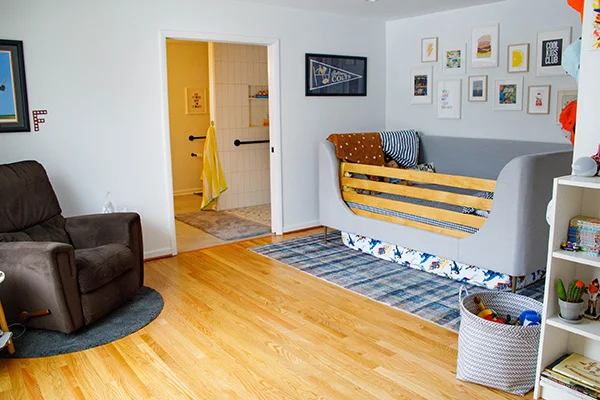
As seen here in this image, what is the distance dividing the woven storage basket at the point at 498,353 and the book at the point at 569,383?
12 centimetres

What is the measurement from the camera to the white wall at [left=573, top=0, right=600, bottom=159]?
2.24 metres

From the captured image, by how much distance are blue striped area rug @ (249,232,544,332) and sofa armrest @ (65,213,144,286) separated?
1.31 metres

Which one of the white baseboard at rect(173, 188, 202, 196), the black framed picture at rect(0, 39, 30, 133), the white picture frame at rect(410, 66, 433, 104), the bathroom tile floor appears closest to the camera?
the black framed picture at rect(0, 39, 30, 133)

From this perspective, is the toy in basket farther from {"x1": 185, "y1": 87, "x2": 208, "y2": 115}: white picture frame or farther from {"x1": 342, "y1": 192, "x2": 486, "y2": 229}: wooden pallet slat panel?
{"x1": 185, "y1": 87, "x2": 208, "y2": 115}: white picture frame

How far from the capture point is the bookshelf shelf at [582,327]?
2189 millimetres

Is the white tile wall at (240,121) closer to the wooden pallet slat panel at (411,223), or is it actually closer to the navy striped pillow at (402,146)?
the navy striped pillow at (402,146)

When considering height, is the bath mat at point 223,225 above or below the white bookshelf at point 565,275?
→ below

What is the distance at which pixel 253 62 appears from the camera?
21.5 ft

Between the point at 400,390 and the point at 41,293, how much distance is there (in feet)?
6.54

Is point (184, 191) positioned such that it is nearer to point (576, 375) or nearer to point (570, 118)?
point (570, 118)

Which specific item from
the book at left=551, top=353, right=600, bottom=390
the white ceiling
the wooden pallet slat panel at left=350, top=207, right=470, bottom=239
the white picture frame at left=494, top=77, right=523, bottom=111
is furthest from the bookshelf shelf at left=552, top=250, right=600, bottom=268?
the white ceiling

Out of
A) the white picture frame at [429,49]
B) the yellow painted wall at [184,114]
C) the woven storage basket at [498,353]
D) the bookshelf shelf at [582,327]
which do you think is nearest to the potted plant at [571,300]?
the bookshelf shelf at [582,327]

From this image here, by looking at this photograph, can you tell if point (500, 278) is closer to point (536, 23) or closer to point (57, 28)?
point (536, 23)

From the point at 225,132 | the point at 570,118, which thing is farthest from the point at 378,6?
the point at 570,118
